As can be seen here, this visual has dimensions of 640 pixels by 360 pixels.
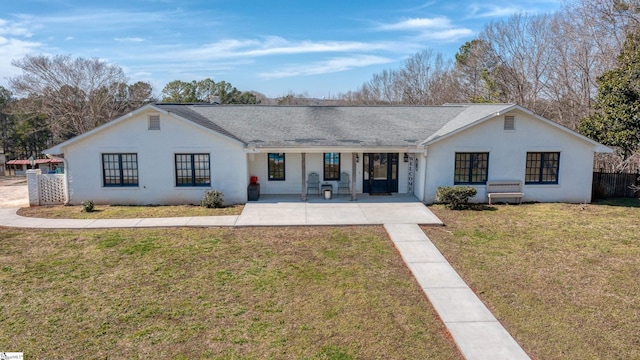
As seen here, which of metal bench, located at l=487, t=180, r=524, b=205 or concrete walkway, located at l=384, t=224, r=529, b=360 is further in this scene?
metal bench, located at l=487, t=180, r=524, b=205

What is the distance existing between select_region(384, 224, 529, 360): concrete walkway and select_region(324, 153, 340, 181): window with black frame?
6911 millimetres

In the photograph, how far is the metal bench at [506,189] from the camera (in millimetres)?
16922

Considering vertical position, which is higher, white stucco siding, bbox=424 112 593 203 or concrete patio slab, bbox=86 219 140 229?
white stucco siding, bbox=424 112 593 203

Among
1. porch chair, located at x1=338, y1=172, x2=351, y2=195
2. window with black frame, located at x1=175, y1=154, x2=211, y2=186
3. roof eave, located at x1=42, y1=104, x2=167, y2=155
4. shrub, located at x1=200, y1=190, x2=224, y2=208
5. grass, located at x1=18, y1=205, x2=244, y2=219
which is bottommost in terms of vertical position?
grass, located at x1=18, y1=205, x2=244, y2=219

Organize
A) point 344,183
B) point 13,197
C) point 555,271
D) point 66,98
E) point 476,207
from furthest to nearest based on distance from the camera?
point 66,98 → point 13,197 → point 344,183 → point 476,207 → point 555,271

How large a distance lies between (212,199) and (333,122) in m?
7.13

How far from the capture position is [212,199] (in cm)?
1608

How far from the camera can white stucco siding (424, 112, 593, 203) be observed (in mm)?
16828

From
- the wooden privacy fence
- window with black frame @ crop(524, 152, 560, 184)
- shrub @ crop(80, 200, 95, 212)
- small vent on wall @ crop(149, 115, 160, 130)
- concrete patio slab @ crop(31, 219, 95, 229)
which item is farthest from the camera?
the wooden privacy fence

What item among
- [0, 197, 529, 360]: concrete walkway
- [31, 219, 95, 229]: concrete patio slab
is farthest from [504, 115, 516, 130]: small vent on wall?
[31, 219, 95, 229]: concrete patio slab

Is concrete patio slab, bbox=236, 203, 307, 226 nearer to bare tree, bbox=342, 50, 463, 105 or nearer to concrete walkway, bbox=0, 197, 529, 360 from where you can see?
concrete walkway, bbox=0, 197, 529, 360

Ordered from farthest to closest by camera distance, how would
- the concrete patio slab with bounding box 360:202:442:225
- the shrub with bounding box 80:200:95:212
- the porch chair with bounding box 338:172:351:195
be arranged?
the porch chair with bounding box 338:172:351:195
the shrub with bounding box 80:200:95:212
the concrete patio slab with bounding box 360:202:442:225

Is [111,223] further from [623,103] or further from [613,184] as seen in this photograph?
[623,103]

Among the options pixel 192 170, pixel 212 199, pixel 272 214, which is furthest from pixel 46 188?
pixel 272 214
